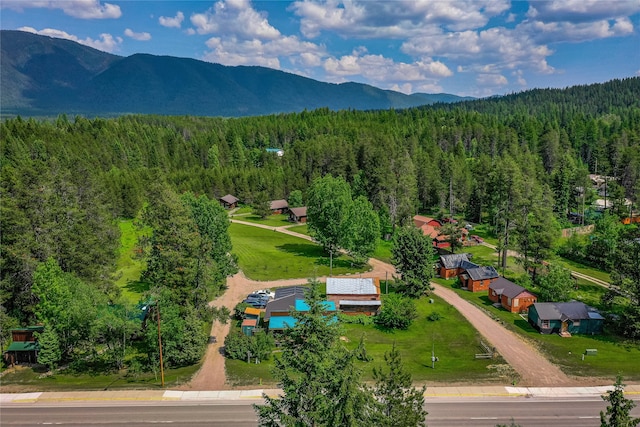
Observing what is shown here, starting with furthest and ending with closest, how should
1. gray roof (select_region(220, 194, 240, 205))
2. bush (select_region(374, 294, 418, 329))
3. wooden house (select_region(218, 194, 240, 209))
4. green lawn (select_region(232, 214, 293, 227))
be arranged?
gray roof (select_region(220, 194, 240, 205)) → wooden house (select_region(218, 194, 240, 209)) → green lawn (select_region(232, 214, 293, 227)) → bush (select_region(374, 294, 418, 329))

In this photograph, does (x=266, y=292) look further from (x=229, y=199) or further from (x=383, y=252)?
(x=229, y=199)

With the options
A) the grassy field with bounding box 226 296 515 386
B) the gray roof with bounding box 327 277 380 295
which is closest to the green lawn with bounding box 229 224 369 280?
the gray roof with bounding box 327 277 380 295

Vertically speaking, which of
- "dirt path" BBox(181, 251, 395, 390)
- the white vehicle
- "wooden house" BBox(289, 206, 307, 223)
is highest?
"wooden house" BBox(289, 206, 307, 223)

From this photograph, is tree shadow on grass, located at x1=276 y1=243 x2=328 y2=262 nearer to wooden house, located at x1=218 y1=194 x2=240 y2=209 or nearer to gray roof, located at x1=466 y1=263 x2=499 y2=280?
gray roof, located at x1=466 y1=263 x2=499 y2=280

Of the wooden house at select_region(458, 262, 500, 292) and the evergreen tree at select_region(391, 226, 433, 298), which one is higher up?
the evergreen tree at select_region(391, 226, 433, 298)

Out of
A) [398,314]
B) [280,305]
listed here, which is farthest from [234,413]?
[398,314]

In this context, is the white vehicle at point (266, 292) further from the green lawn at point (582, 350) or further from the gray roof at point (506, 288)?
the gray roof at point (506, 288)
